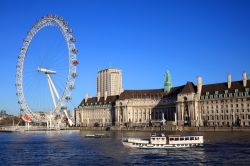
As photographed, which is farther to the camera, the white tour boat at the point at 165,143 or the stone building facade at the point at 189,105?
the stone building facade at the point at 189,105

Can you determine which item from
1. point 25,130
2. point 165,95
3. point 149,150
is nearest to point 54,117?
point 25,130

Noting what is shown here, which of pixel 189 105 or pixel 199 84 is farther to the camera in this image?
pixel 199 84

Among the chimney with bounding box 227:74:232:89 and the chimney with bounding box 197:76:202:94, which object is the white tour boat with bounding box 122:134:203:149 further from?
the chimney with bounding box 197:76:202:94

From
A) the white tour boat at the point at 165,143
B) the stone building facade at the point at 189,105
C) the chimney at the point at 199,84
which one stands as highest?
the chimney at the point at 199,84

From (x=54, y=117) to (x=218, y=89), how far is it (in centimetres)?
6180

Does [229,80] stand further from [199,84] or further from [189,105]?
[189,105]

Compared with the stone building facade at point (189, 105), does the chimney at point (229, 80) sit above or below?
above

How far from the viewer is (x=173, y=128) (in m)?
147

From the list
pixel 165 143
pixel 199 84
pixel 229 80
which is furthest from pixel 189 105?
pixel 165 143

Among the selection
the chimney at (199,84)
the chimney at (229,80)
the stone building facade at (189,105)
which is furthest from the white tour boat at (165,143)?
the chimney at (199,84)

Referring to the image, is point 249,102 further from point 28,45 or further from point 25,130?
point 25,130

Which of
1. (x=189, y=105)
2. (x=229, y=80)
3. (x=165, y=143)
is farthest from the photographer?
(x=189, y=105)

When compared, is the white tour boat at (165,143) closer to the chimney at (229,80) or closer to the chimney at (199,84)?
the chimney at (229,80)

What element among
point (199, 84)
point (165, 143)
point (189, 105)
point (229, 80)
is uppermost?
point (229, 80)
